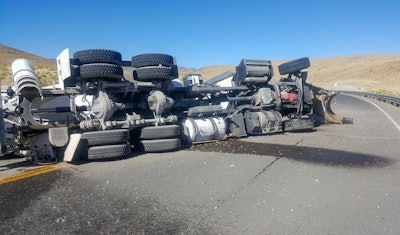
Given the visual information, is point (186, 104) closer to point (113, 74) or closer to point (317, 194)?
point (113, 74)

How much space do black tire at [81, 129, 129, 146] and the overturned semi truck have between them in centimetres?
2

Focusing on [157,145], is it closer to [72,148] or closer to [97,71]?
[72,148]

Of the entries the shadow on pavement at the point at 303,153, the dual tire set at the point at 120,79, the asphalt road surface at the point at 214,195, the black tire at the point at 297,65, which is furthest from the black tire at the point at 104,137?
the black tire at the point at 297,65

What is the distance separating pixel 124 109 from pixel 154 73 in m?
1.07

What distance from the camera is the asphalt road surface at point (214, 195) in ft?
10.6

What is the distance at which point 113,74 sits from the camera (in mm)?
6551

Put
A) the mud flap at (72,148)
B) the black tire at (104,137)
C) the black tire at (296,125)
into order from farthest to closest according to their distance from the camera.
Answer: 1. the black tire at (296,125)
2. the black tire at (104,137)
3. the mud flap at (72,148)

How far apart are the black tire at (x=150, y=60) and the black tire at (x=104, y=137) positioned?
70.2 inches

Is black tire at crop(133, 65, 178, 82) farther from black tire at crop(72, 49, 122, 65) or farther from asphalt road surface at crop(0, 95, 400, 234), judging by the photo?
asphalt road surface at crop(0, 95, 400, 234)

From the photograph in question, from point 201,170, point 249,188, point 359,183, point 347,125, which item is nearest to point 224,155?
point 201,170

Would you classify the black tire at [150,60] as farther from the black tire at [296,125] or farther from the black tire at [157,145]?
the black tire at [296,125]

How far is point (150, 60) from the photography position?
7.29 meters

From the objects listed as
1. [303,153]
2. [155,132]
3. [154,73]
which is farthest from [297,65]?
[155,132]

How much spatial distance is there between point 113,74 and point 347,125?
28.5 ft
